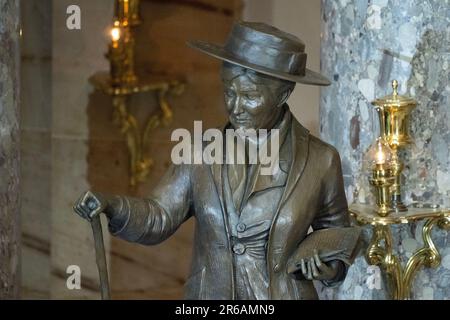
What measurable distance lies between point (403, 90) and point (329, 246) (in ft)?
3.98

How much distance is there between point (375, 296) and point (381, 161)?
2.09 feet

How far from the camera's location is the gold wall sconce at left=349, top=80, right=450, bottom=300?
335 inches

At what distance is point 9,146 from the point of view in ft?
27.8

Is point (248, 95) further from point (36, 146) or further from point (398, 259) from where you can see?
point (36, 146)

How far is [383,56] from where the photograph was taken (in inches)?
346

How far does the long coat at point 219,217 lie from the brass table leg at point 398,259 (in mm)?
822

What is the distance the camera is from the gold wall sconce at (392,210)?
27.9 feet

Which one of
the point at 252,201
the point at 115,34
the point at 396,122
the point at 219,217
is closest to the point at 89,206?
the point at 219,217

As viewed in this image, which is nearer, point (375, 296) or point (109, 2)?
point (375, 296)

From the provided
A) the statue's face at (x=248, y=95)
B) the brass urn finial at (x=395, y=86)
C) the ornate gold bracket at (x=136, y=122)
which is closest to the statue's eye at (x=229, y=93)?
the statue's face at (x=248, y=95)

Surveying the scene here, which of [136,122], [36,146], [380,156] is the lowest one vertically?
[36,146]

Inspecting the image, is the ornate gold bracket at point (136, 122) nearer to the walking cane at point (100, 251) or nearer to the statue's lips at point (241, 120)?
the statue's lips at point (241, 120)
